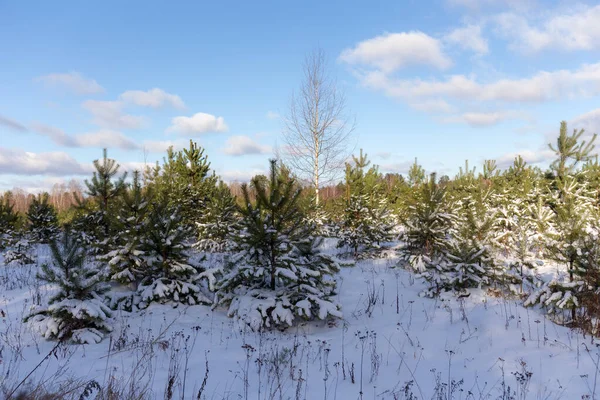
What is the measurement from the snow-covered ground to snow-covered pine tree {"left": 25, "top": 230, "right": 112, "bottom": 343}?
207mm

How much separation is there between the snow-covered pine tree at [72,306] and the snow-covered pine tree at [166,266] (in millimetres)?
1263

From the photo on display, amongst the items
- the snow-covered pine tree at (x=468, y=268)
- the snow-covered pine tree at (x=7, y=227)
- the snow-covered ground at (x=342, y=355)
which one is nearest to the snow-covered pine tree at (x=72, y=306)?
the snow-covered ground at (x=342, y=355)

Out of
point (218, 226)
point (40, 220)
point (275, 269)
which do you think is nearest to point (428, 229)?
point (275, 269)

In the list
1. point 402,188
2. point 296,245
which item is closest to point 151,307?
point 296,245

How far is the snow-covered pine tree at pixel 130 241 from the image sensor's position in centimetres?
673

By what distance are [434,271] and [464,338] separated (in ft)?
10.7

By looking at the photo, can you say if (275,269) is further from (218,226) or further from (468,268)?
(218,226)

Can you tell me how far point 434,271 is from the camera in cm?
845

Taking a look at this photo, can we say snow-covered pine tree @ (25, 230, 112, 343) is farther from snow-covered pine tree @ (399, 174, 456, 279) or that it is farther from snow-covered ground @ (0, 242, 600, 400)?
snow-covered pine tree @ (399, 174, 456, 279)

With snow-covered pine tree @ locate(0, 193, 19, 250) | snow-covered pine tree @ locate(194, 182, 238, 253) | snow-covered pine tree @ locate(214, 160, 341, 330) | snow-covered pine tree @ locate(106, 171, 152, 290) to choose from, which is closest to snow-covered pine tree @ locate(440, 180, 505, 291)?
snow-covered pine tree @ locate(214, 160, 341, 330)

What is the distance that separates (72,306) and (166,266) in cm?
194

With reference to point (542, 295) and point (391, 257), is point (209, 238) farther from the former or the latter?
point (542, 295)

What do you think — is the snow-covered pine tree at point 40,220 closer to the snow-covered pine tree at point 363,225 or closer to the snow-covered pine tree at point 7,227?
the snow-covered pine tree at point 7,227

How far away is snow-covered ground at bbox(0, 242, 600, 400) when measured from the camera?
3764 mm
